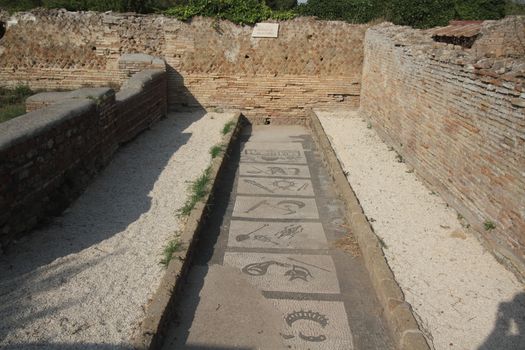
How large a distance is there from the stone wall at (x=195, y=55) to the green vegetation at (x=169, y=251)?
25.0ft

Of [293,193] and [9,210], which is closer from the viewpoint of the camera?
[9,210]

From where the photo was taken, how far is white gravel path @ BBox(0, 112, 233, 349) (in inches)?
133

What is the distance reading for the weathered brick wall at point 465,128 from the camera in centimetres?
456

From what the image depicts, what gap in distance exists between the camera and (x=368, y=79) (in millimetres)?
11211

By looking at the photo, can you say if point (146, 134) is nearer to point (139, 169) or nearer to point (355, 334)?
point (139, 169)

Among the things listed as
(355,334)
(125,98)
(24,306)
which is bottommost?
(355,334)

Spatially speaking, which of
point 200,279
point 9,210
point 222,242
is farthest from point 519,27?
point 9,210

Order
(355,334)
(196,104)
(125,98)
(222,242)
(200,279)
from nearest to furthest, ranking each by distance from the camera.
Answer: (355,334), (200,279), (222,242), (125,98), (196,104)

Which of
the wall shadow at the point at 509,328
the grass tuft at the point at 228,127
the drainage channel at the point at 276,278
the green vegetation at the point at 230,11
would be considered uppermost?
the green vegetation at the point at 230,11

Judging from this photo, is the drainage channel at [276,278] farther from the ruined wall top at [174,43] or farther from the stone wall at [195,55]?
the ruined wall top at [174,43]

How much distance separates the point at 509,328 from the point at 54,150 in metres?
4.75

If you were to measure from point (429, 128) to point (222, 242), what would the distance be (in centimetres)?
364

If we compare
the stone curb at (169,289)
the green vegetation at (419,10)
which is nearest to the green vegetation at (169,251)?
the stone curb at (169,289)

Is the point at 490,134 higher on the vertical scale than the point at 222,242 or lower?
higher
